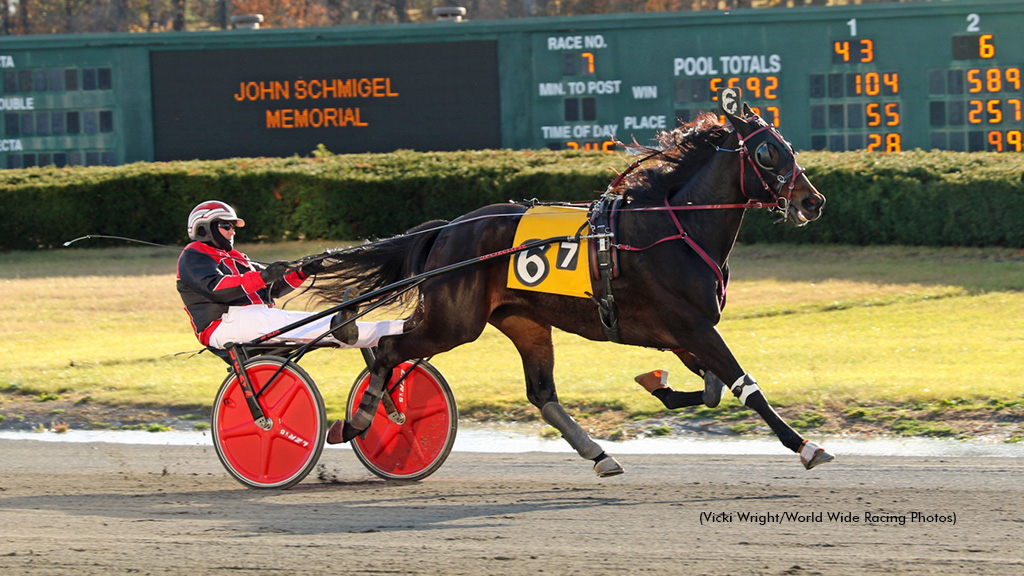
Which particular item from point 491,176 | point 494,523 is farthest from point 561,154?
point 494,523

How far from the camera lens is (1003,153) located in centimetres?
1391

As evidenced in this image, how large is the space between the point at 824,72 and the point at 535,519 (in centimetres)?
1130

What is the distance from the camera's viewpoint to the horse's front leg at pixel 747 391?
497 cm

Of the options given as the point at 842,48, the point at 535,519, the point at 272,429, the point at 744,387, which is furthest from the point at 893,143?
the point at 535,519

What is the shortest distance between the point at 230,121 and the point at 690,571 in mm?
12919

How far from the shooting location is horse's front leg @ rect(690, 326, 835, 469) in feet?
16.3

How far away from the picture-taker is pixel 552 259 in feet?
18.2

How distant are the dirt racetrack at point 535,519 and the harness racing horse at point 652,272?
0.39 metres

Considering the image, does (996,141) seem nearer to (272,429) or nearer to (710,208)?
(710,208)

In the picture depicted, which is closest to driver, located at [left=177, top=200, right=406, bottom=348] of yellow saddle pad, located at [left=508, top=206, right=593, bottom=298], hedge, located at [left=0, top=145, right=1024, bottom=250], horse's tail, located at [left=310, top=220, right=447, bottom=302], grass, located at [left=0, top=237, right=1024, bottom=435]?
horse's tail, located at [left=310, top=220, right=447, bottom=302]

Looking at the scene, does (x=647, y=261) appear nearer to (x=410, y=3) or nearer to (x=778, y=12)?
(x=778, y=12)

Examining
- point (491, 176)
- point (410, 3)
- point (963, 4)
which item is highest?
point (410, 3)

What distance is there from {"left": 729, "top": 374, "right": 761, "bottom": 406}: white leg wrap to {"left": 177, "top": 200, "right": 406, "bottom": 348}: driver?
5.68 ft

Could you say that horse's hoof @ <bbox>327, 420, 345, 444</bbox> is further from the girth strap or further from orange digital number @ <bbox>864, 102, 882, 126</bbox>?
orange digital number @ <bbox>864, 102, 882, 126</bbox>
